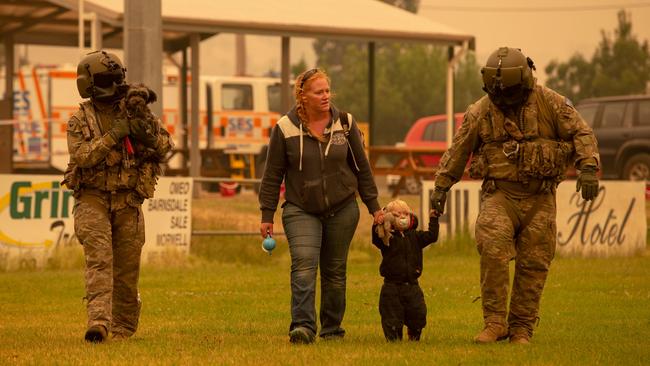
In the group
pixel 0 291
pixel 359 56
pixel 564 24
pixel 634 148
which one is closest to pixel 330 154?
pixel 0 291

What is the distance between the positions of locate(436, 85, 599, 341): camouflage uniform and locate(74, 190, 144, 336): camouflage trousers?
214 cm

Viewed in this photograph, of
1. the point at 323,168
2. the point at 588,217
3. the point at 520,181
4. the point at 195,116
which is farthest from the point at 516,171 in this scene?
the point at 195,116

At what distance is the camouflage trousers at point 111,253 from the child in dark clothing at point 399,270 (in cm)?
165

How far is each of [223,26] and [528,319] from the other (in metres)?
15.7

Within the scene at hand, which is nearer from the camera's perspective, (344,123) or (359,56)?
(344,123)

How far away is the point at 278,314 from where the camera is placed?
1252 centimetres

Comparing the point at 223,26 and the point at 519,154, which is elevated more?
→ the point at 223,26

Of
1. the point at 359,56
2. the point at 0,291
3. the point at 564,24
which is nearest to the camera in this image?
the point at 0,291

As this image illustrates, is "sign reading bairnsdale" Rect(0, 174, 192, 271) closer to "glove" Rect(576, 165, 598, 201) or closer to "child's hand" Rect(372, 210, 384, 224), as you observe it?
"child's hand" Rect(372, 210, 384, 224)

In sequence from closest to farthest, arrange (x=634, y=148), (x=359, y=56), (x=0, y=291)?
(x=0, y=291) < (x=634, y=148) < (x=359, y=56)

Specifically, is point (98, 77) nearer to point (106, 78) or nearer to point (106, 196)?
point (106, 78)

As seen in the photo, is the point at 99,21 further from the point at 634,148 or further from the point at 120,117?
the point at 120,117

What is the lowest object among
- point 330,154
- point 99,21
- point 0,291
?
point 0,291

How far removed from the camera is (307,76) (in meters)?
9.51
